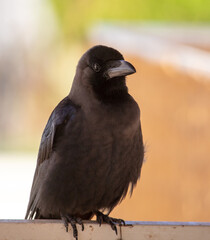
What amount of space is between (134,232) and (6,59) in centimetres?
1275

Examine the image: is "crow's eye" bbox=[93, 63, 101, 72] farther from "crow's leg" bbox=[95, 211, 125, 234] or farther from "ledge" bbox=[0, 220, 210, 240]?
"ledge" bbox=[0, 220, 210, 240]

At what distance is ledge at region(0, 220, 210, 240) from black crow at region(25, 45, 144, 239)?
44 centimetres

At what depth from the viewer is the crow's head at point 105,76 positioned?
4348 mm

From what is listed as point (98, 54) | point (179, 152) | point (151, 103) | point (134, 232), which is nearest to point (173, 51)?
point (151, 103)

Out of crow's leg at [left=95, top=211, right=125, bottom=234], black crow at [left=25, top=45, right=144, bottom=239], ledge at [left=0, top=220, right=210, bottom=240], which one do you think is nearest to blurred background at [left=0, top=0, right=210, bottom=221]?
black crow at [left=25, top=45, right=144, bottom=239]

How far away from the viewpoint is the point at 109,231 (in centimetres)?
374

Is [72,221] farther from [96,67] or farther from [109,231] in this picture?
[96,67]

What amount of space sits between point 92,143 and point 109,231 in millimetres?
726

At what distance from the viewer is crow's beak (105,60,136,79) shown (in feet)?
13.9

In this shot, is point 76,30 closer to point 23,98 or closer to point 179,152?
point 23,98

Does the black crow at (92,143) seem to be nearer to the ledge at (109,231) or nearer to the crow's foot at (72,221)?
the crow's foot at (72,221)

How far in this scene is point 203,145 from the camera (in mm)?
7125

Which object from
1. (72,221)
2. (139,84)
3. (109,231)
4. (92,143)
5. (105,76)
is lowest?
(109,231)

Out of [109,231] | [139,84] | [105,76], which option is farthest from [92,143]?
[139,84]
